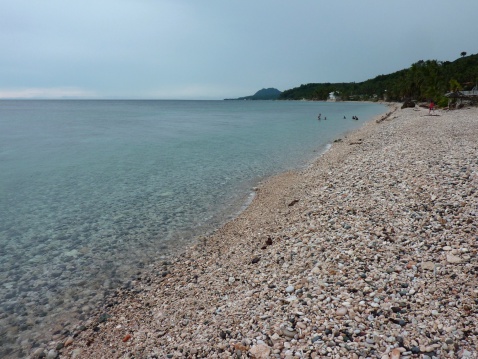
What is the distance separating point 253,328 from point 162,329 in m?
2.24

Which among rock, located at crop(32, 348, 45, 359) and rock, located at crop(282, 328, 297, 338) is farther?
rock, located at crop(32, 348, 45, 359)

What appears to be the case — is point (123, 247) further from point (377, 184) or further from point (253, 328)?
point (377, 184)

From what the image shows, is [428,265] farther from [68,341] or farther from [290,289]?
[68,341]

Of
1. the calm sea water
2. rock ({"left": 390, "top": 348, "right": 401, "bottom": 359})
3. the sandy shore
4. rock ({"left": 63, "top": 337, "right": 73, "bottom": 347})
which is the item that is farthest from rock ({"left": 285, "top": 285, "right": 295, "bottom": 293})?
the calm sea water

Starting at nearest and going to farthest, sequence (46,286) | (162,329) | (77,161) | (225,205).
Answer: (162,329)
(46,286)
(225,205)
(77,161)

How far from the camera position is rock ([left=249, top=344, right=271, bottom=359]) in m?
4.70

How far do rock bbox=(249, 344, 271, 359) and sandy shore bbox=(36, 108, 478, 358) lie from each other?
0.06ft

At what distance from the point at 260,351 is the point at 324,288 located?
1854 mm

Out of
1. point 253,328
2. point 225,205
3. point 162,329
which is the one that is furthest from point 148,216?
point 253,328

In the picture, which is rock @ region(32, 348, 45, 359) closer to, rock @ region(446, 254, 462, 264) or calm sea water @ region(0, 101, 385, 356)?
calm sea water @ region(0, 101, 385, 356)

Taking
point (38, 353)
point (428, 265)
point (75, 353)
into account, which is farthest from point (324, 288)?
point (38, 353)

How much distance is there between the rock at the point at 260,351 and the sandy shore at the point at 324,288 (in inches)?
0.7

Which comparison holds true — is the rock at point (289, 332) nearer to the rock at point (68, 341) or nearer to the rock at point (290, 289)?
the rock at point (290, 289)

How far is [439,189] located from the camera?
9773 millimetres
